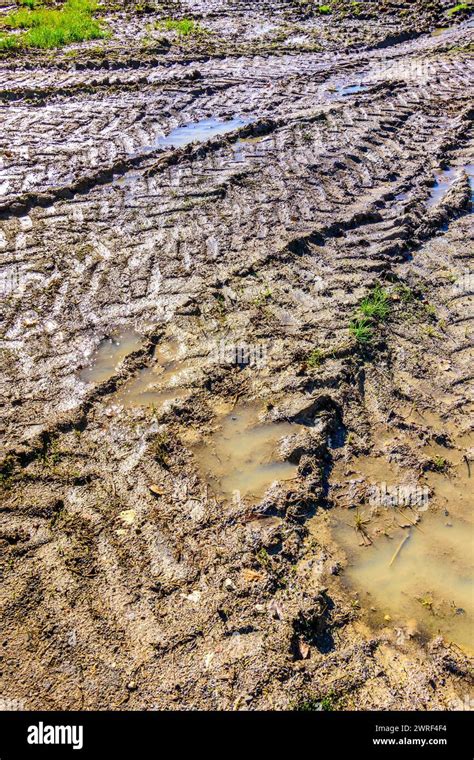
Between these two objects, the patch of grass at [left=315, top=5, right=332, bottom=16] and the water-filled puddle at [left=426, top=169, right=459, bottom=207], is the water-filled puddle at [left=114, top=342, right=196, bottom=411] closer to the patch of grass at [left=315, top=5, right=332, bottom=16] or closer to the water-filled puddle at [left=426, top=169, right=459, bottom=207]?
the water-filled puddle at [left=426, top=169, right=459, bottom=207]

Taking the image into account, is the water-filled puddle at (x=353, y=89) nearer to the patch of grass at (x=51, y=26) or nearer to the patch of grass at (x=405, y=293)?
the patch of grass at (x=405, y=293)

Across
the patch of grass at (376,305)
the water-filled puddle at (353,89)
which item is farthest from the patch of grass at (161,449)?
the water-filled puddle at (353,89)

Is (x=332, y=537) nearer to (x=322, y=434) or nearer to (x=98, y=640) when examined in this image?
(x=322, y=434)

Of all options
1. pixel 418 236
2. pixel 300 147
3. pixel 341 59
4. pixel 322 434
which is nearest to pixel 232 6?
pixel 341 59

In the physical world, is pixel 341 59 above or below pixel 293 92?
above

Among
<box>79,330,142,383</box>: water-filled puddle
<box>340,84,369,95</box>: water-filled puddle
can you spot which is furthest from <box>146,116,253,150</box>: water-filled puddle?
<box>79,330,142,383</box>: water-filled puddle
